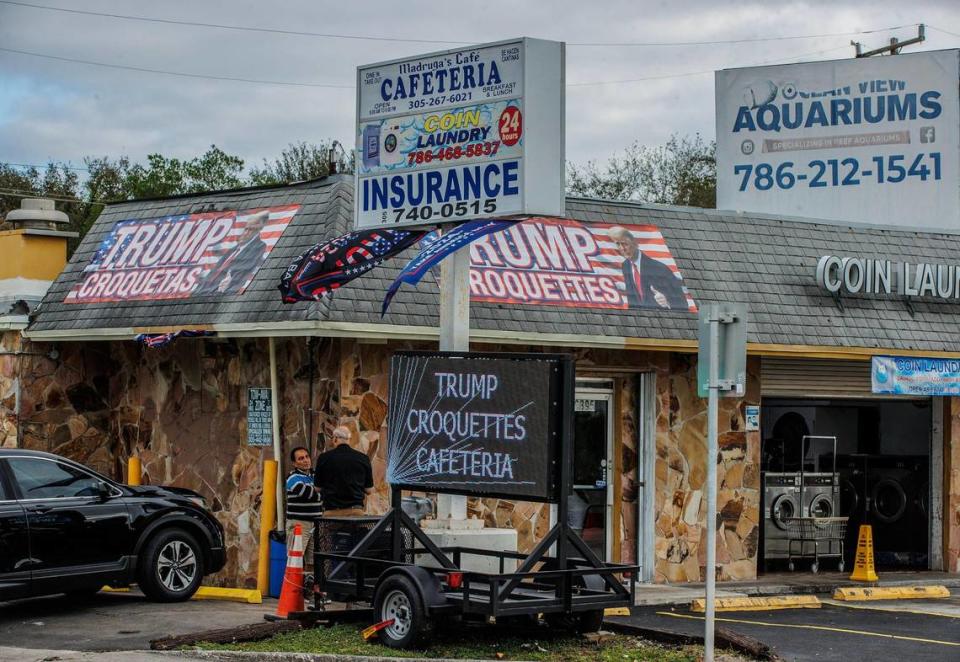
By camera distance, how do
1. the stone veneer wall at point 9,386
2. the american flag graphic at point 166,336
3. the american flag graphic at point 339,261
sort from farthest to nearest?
1. the stone veneer wall at point 9,386
2. the american flag graphic at point 166,336
3. the american flag graphic at point 339,261

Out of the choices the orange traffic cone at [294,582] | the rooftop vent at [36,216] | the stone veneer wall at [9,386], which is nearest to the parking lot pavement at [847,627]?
the orange traffic cone at [294,582]

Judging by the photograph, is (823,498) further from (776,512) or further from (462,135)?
(462,135)

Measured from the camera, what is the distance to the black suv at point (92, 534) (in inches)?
527

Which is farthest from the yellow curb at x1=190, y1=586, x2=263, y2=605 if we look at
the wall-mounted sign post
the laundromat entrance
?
the laundromat entrance

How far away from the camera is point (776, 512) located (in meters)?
19.3

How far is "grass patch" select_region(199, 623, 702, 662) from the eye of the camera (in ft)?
37.6

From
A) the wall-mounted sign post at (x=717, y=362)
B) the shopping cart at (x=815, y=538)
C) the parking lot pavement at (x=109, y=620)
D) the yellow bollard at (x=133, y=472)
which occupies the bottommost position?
the parking lot pavement at (x=109, y=620)

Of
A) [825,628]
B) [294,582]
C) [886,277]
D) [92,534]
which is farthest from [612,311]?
[92,534]

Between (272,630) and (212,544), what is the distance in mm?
3088

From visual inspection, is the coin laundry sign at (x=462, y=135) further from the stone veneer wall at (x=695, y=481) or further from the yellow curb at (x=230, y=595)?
the stone veneer wall at (x=695, y=481)

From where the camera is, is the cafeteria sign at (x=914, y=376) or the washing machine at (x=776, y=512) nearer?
the cafeteria sign at (x=914, y=376)

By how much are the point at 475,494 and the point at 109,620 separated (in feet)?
13.7

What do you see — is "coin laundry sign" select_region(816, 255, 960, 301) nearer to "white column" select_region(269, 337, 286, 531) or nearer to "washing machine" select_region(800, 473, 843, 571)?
"washing machine" select_region(800, 473, 843, 571)

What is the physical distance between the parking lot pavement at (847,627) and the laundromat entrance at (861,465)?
299cm
